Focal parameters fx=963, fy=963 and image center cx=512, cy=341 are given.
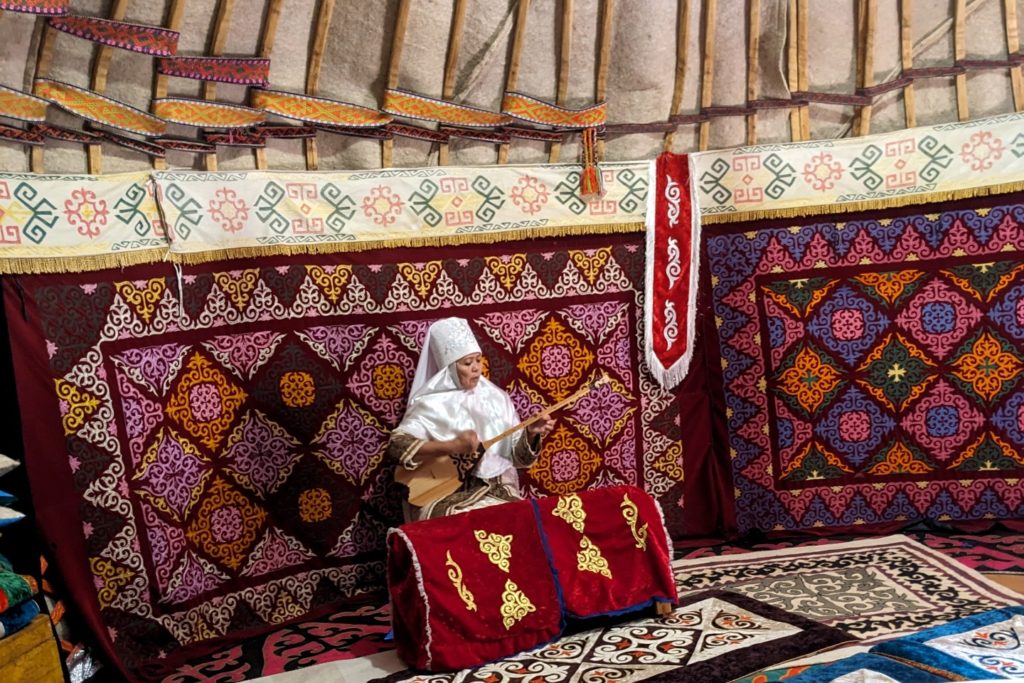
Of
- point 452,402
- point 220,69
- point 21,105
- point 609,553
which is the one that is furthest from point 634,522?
point 21,105

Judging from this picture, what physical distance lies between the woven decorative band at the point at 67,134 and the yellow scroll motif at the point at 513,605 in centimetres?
201

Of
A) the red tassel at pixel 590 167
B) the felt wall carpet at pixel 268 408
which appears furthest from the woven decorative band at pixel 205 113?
the red tassel at pixel 590 167

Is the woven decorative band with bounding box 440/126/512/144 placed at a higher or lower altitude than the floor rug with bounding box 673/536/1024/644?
higher

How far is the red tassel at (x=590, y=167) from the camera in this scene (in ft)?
13.9

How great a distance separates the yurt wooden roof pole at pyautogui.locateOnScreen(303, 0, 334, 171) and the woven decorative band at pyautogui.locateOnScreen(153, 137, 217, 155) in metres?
0.38

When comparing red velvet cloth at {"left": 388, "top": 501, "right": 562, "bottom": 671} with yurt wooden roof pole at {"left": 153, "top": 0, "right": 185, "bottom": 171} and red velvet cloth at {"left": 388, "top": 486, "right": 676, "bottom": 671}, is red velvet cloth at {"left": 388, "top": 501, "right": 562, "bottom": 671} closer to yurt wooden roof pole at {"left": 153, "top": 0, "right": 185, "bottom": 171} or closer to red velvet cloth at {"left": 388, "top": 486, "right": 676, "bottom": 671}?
red velvet cloth at {"left": 388, "top": 486, "right": 676, "bottom": 671}

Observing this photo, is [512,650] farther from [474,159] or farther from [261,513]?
[474,159]

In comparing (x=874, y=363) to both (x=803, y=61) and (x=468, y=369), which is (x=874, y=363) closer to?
(x=803, y=61)

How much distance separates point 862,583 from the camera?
364cm

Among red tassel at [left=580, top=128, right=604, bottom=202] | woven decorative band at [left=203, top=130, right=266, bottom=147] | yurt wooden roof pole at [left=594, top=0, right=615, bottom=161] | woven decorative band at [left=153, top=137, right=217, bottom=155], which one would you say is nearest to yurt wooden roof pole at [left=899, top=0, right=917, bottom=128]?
yurt wooden roof pole at [left=594, top=0, right=615, bottom=161]

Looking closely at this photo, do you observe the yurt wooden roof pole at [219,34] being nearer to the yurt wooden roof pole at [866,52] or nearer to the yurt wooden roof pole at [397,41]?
the yurt wooden roof pole at [397,41]

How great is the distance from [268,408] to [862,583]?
92.6 inches

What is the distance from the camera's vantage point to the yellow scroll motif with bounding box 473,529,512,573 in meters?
3.13

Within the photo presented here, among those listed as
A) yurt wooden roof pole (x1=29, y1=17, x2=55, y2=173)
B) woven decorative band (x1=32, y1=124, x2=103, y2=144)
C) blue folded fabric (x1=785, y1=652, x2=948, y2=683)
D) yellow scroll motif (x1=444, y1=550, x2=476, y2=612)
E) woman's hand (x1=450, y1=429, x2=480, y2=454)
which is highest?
yurt wooden roof pole (x1=29, y1=17, x2=55, y2=173)
